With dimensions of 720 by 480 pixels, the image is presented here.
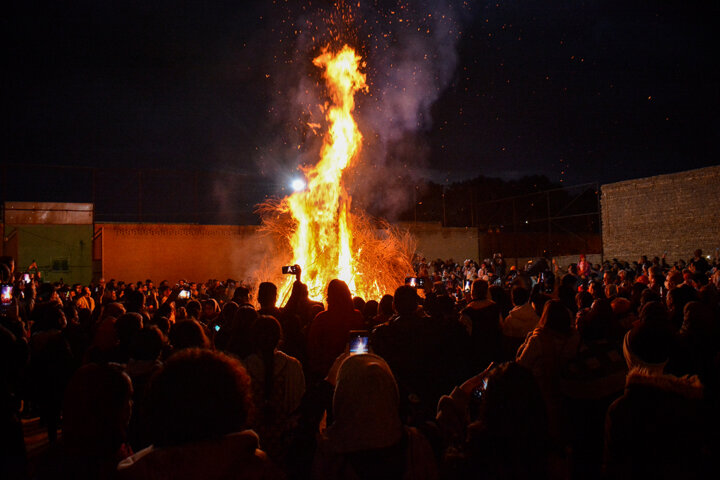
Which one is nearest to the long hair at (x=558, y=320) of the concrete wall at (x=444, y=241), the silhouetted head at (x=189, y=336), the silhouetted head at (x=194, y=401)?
the silhouetted head at (x=189, y=336)

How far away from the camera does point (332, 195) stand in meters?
15.9

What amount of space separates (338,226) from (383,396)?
507 inches

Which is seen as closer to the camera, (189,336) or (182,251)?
(189,336)

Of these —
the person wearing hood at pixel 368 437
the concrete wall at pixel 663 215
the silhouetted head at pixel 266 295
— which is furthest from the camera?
the concrete wall at pixel 663 215

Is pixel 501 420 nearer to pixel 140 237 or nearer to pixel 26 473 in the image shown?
pixel 26 473

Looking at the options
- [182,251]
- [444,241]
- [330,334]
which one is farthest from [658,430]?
[444,241]

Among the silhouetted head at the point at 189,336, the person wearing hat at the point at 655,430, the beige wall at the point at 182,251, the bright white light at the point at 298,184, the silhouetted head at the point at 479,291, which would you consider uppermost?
the bright white light at the point at 298,184

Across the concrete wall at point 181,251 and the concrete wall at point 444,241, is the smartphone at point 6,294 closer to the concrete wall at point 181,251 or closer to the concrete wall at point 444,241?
the concrete wall at point 181,251

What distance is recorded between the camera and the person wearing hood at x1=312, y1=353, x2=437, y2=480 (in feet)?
7.81

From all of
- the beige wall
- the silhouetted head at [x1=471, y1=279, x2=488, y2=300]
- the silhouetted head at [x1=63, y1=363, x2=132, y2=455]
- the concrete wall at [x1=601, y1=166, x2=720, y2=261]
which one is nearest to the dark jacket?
the silhouetted head at [x1=63, y1=363, x2=132, y2=455]

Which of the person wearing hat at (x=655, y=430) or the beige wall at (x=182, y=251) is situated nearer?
the person wearing hat at (x=655, y=430)

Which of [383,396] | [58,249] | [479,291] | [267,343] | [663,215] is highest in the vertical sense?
[663,215]

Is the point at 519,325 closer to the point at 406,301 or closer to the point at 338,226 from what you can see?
the point at 406,301

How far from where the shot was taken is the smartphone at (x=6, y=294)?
7910mm
